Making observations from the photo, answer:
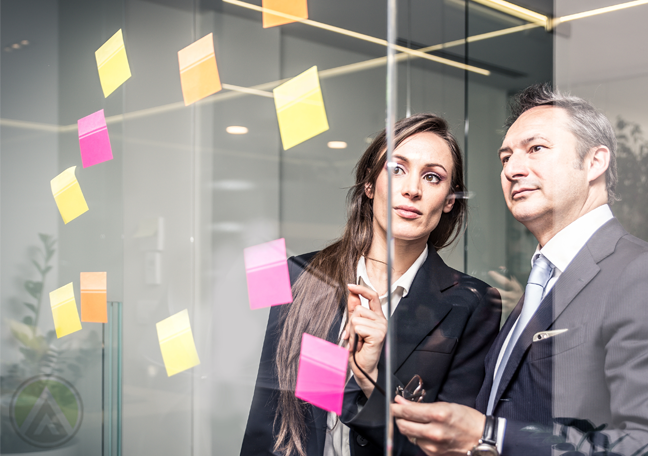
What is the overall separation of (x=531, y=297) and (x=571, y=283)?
2.6 inches

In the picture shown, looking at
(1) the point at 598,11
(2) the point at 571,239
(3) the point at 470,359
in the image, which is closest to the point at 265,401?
(3) the point at 470,359

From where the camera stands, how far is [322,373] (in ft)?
4.32

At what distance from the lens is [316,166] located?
4.75 ft

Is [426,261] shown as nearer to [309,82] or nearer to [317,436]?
[317,436]

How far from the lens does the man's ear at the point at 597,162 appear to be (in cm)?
89

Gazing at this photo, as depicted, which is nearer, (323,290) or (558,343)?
(558,343)

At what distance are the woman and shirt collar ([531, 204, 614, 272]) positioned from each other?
0.12 metres

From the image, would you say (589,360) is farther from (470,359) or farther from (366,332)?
(366,332)

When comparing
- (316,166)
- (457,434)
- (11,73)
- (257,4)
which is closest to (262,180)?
(316,166)

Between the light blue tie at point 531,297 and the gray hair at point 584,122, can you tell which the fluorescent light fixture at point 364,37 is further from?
the light blue tie at point 531,297

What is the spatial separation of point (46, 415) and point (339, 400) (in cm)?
146

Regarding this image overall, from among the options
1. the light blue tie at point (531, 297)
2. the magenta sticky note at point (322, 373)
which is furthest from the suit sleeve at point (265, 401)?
the light blue tie at point (531, 297)

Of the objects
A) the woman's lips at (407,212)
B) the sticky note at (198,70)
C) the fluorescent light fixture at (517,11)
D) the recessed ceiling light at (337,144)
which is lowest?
the woman's lips at (407,212)

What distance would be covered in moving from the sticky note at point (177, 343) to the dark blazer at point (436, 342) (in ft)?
2.65
